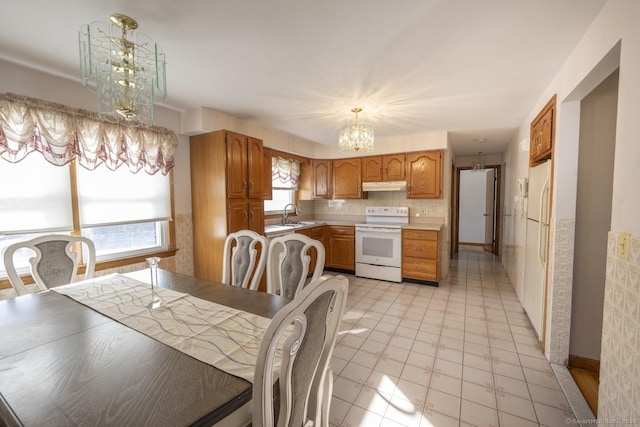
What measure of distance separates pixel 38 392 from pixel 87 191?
6.87ft

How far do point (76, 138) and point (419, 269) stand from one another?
4114 mm

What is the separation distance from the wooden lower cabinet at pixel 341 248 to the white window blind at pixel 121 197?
2.56 m

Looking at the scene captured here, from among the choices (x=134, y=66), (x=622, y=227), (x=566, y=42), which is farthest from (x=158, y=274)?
(x=566, y=42)

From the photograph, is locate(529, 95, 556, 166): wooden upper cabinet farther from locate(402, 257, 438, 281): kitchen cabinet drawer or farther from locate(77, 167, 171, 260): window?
locate(77, 167, 171, 260): window

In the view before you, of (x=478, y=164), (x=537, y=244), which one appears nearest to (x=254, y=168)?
(x=537, y=244)

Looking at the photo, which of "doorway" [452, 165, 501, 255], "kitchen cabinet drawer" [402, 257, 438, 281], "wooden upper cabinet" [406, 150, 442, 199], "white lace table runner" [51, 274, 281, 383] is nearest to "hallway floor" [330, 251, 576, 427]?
"kitchen cabinet drawer" [402, 257, 438, 281]

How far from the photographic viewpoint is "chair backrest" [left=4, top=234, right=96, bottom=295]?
1.67m

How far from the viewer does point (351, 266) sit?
14.7 feet

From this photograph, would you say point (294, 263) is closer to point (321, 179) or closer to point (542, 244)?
point (542, 244)

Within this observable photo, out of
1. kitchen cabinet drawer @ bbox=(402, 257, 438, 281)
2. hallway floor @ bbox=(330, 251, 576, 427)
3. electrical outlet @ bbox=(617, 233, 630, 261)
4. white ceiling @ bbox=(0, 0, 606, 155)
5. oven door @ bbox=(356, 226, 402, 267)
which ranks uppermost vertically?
white ceiling @ bbox=(0, 0, 606, 155)

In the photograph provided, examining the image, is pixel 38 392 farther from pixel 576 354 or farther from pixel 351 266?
pixel 351 266

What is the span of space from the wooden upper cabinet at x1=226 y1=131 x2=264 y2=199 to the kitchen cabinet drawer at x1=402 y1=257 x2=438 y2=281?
2361 mm

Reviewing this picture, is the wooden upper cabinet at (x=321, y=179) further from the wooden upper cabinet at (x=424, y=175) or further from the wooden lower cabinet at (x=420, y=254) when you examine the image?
the wooden lower cabinet at (x=420, y=254)

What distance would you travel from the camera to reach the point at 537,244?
2408 millimetres
